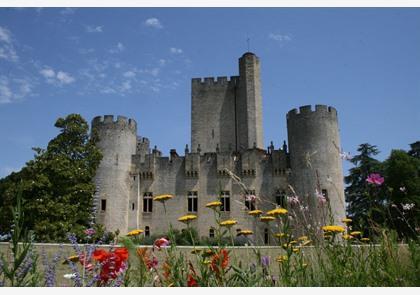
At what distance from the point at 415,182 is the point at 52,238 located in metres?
22.2

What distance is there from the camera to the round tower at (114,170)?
1137 inches

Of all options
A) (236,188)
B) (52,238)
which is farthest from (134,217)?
(52,238)

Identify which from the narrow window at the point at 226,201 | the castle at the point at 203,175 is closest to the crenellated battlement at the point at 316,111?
the castle at the point at 203,175

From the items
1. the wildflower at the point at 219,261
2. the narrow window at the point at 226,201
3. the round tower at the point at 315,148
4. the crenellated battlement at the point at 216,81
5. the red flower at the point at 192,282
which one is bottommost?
the red flower at the point at 192,282

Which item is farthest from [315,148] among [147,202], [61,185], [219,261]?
[219,261]

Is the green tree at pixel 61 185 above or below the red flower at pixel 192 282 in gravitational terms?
above

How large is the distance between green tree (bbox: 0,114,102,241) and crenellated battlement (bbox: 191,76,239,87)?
1454 cm

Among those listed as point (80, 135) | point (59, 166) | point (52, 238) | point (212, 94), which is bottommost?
Answer: point (52, 238)

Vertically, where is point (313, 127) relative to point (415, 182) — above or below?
above

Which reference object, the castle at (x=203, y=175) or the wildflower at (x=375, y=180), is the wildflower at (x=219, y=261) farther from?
the castle at (x=203, y=175)

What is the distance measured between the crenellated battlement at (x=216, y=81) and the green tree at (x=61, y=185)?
47.7 ft
